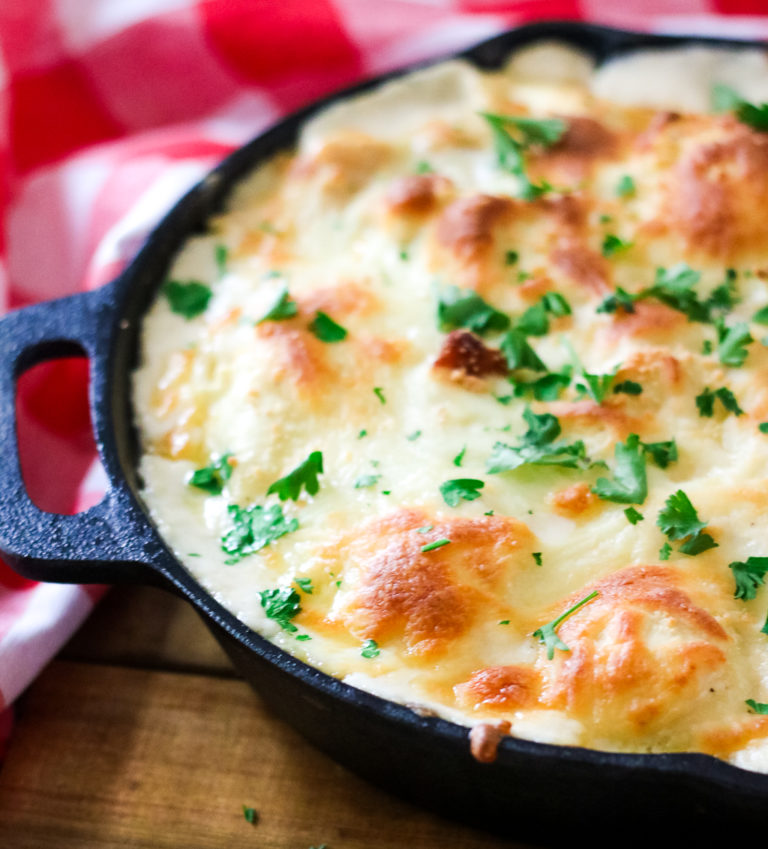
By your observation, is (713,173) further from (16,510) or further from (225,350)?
(16,510)

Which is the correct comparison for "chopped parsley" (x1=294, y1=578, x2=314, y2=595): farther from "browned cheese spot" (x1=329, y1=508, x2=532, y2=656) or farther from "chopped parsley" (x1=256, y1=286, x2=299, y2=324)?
"chopped parsley" (x1=256, y1=286, x2=299, y2=324)

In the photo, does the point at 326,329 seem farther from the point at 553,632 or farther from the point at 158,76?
the point at 158,76

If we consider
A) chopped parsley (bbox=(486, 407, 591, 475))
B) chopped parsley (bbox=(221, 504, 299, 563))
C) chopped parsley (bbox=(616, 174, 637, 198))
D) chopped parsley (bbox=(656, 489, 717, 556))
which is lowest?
chopped parsley (bbox=(656, 489, 717, 556))

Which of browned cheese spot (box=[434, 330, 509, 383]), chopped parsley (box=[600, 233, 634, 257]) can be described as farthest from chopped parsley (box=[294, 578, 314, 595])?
chopped parsley (box=[600, 233, 634, 257])

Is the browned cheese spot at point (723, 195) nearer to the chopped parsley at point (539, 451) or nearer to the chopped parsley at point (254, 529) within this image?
the chopped parsley at point (539, 451)

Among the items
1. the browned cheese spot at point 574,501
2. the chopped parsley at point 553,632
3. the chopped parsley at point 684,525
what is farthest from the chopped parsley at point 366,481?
the chopped parsley at point 684,525
